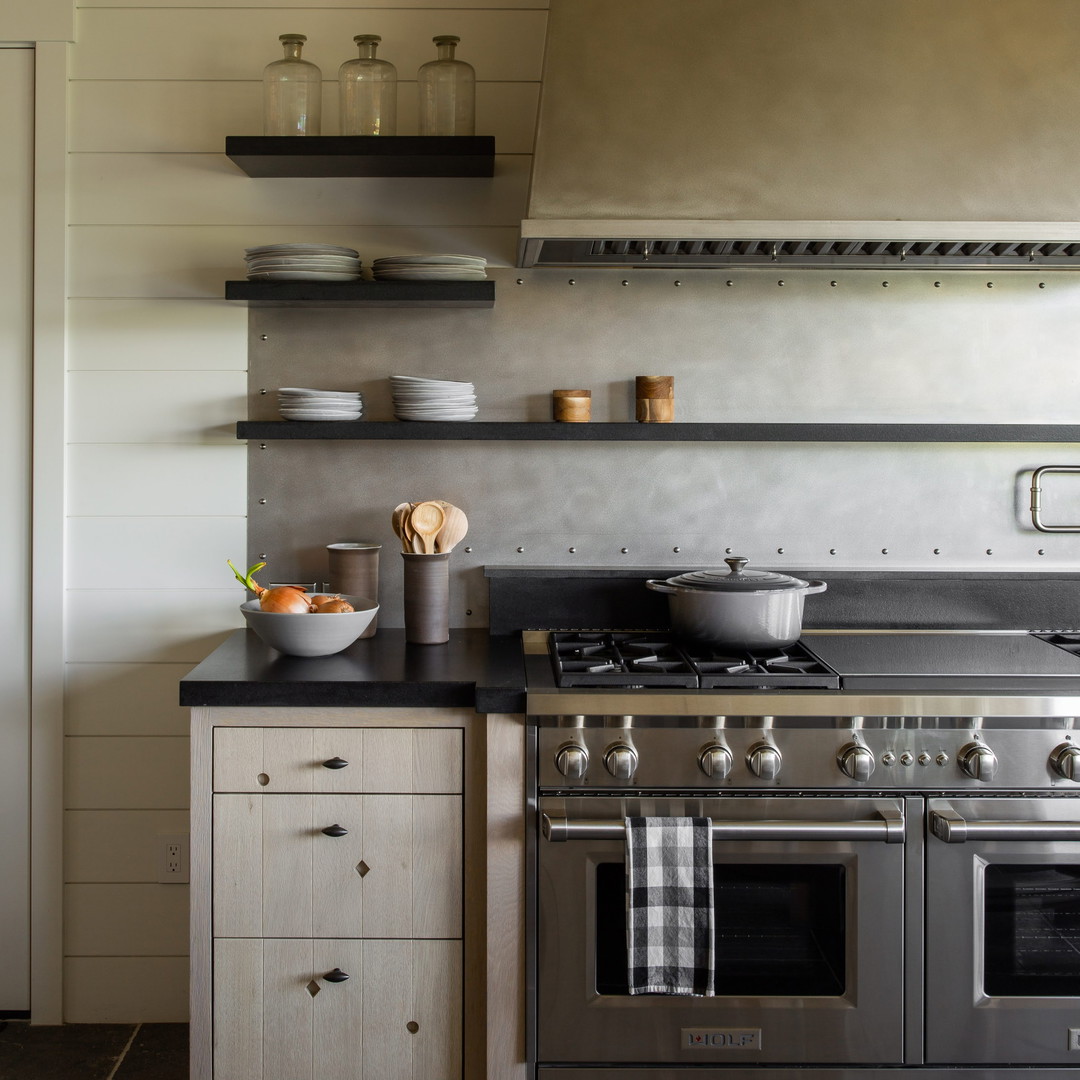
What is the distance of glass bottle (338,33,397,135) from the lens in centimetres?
236

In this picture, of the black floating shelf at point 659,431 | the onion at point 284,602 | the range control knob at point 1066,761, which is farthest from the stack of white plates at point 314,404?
the range control knob at point 1066,761

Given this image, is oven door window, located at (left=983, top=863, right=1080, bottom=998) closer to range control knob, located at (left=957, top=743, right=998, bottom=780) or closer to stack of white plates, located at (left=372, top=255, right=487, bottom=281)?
range control knob, located at (left=957, top=743, right=998, bottom=780)

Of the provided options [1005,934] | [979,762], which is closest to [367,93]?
[979,762]

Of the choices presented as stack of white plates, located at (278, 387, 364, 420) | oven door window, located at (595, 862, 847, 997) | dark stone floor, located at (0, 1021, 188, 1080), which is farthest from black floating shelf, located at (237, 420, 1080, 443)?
dark stone floor, located at (0, 1021, 188, 1080)

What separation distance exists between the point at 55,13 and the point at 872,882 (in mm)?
2581

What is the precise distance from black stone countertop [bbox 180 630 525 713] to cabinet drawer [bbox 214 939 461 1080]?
459mm

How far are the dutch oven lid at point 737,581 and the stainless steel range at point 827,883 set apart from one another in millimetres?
281

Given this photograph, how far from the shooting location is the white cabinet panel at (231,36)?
8.05ft

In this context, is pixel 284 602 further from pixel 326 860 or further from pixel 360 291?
pixel 360 291

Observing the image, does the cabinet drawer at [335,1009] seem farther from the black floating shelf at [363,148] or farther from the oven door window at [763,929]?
the black floating shelf at [363,148]

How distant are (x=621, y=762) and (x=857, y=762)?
422mm

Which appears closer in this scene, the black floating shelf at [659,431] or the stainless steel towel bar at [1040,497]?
the black floating shelf at [659,431]

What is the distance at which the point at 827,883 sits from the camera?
1.91m

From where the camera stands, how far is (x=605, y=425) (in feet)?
7.75
